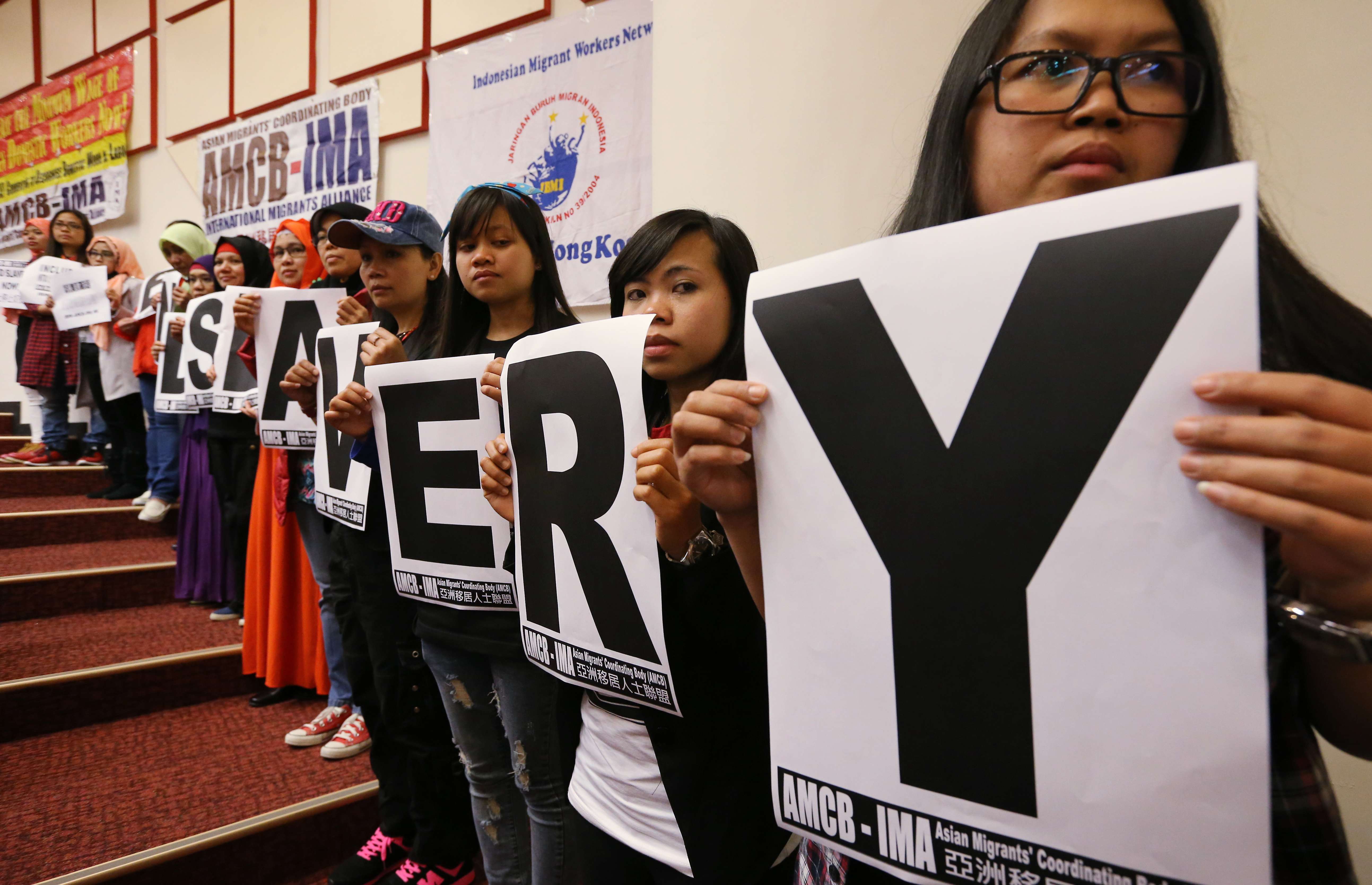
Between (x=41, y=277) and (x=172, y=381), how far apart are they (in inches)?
90.1

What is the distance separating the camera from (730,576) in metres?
0.90

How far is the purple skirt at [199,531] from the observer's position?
322cm

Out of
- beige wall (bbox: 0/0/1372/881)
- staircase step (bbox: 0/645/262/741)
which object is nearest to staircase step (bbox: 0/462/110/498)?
staircase step (bbox: 0/645/262/741)

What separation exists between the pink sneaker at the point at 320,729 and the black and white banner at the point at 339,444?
3.26ft

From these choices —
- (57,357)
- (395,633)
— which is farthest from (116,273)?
(395,633)

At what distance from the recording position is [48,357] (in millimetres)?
4590

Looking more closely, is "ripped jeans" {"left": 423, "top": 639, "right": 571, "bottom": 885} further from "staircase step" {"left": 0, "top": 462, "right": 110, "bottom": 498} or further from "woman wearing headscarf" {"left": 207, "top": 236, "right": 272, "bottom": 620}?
"staircase step" {"left": 0, "top": 462, "right": 110, "bottom": 498}

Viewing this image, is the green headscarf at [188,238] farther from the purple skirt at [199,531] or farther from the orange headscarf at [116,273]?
the purple skirt at [199,531]

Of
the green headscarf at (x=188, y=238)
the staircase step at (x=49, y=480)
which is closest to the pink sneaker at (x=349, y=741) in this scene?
the green headscarf at (x=188, y=238)

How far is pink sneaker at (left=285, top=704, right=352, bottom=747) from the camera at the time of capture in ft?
7.57

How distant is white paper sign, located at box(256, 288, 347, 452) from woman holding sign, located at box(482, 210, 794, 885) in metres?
1.32

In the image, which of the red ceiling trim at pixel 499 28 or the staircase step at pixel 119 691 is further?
the red ceiling trim at pixel 499 28

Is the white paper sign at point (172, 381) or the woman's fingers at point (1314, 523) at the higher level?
the white paper sign at point (172, 381)

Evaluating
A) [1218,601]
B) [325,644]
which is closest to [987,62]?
[1218,601]
